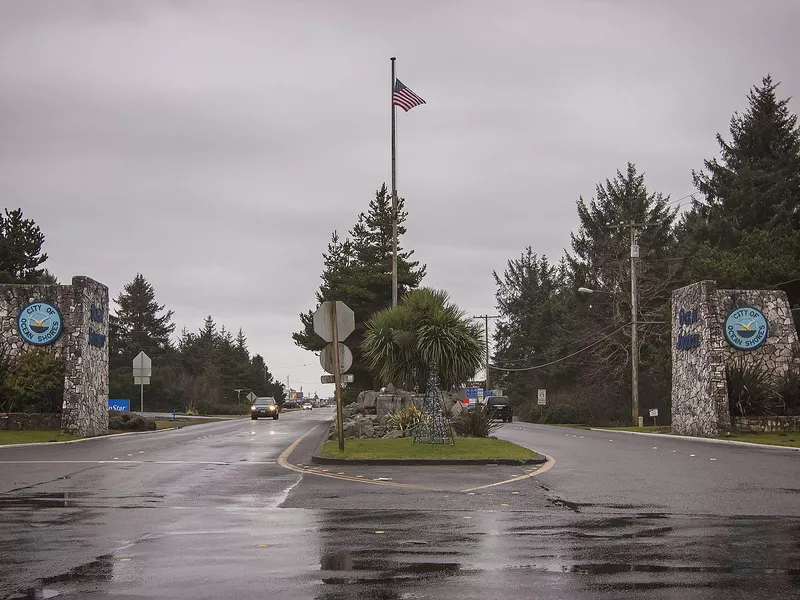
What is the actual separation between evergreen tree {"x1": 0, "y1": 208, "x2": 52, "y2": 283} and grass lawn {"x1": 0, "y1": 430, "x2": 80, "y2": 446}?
3325 centimetres

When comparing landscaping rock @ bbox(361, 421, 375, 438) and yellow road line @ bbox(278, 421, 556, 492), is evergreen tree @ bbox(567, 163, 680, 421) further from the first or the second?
yellow road line @ bbox(278, 421, 556, 492)

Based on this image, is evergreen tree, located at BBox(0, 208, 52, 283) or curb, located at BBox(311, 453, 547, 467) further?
evergreen tree, located at BBox(0, 208, 52, 283)

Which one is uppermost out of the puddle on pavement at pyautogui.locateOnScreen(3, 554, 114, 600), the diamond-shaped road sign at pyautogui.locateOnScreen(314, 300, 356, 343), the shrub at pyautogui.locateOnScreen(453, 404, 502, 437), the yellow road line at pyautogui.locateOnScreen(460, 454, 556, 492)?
the diamond-shaped road sign at pyautogui.locateOnScreen(314, 300, 356, 343)

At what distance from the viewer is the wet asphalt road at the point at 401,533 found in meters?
6.52

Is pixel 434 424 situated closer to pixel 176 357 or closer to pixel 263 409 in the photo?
pixel 263 409

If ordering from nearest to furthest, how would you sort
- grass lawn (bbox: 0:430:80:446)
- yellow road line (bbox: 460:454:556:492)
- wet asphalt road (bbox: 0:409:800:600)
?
wet asphalt road (bbox: 0:409:800:600), yellow road line (bbox: 460:454:556:492), grass lawn (bbox: 0:430:80:446)

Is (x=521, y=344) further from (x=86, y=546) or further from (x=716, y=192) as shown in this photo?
(x=86, y=546)

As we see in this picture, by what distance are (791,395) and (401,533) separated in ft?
84.5

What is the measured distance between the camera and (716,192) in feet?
208

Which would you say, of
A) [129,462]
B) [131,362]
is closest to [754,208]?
[129,462]

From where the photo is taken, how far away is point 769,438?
1082 inches

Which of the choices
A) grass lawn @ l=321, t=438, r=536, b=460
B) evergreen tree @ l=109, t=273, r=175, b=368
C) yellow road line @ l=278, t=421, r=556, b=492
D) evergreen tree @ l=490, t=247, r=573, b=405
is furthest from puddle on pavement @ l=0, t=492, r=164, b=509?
evergreen tree @ l=109, t=273, r=175, b=368

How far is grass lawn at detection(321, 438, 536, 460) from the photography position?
18.1 metres

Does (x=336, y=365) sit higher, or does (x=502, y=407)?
(x=336, y=365)
